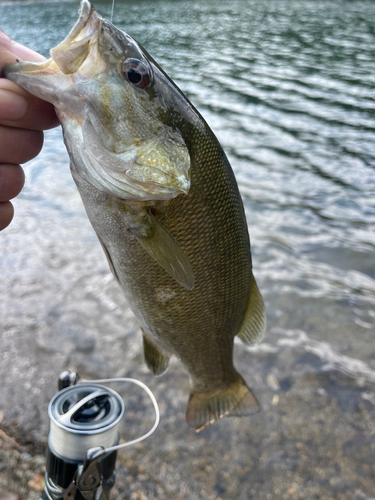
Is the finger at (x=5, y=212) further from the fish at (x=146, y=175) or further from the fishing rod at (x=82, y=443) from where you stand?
the fishing rod at (x=82, y=443)

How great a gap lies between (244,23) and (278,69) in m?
11.1

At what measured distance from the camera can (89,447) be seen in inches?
71.1

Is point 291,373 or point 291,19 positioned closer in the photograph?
point 291,373

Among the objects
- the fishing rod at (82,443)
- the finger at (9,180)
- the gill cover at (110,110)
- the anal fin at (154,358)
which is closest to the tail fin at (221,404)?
the anal fin at (154,358)

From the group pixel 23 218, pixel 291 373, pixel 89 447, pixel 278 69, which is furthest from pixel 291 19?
pixel 89 447

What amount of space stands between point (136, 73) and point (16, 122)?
0.44 metres

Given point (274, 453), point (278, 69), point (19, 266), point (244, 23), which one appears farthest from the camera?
point (244, 23)

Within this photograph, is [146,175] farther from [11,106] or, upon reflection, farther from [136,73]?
[11,106]

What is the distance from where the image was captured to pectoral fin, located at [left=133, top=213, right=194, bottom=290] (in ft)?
4.99

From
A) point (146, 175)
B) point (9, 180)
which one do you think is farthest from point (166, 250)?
point (9, 180)

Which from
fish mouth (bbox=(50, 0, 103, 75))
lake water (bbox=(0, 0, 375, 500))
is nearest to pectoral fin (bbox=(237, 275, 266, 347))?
lake water (bbox=(0, 0, 375, 500))

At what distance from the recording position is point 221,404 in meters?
2.51

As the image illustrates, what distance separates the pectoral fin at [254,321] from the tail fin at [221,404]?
0.45m

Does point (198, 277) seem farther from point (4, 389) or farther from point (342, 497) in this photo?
point (4, 389)
